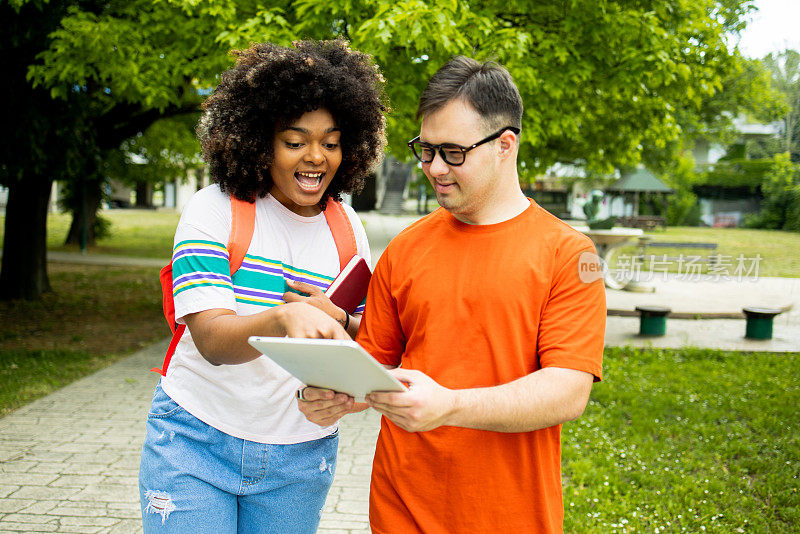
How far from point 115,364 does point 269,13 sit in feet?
14.4

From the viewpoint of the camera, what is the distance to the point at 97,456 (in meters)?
5.18

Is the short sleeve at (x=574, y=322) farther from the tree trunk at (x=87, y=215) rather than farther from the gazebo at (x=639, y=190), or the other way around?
the gazebo at (x=639, y=190)

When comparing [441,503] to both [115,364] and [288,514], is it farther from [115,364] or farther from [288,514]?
[115,364]

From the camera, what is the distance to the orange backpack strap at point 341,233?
86.3 inches

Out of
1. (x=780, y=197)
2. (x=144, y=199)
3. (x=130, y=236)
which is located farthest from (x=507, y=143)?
(x=144, y=199)

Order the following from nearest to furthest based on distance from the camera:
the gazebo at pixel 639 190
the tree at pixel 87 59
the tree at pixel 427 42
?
the tree at pixel 427 42 → the tree at pixel 87 59 → the gazebo at pixel 639 190

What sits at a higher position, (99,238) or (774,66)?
(774,66)

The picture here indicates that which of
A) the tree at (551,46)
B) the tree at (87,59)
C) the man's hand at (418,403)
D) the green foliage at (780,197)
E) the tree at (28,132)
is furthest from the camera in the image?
the green foliage at (780,197)

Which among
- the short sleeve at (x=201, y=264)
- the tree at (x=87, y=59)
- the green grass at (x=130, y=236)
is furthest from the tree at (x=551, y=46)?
the green grass at (x=130, y=236)

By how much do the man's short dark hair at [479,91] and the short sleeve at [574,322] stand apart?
0.41m

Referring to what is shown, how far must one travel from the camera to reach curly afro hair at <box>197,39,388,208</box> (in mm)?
2047

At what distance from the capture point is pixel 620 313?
37.7 feet

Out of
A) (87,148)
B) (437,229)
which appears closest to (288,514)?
(437,229)

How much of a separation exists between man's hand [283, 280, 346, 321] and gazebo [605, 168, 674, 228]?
116 feet
